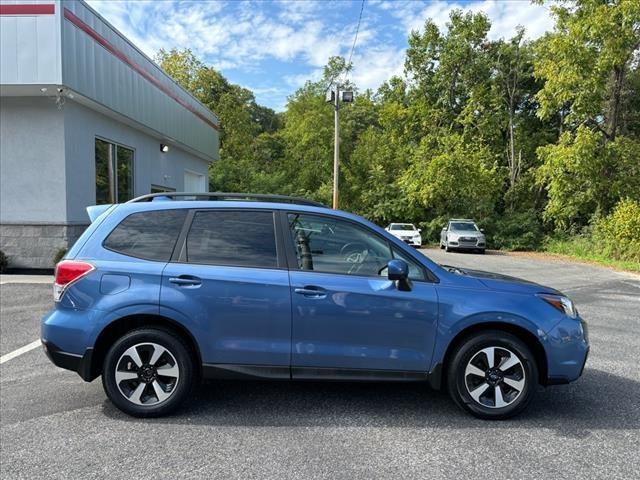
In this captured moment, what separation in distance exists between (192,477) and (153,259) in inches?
67.1

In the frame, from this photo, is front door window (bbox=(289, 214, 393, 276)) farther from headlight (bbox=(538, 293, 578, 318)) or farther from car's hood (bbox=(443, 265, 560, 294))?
headlight (bbox=(538, 293, 578, 318))

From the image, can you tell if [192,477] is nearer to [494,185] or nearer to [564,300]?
[564,300]

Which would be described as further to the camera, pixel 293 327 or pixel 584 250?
pixel 584 250

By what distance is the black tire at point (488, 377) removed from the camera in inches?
147

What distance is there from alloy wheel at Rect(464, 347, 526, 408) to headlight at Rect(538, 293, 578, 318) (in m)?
0.54

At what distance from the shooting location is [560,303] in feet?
12.7

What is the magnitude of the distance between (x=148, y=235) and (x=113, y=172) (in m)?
9.59

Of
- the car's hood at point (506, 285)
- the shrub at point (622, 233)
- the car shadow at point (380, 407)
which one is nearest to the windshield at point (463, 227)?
the shrub at point (622, 233)

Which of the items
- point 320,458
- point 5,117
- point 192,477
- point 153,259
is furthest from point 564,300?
point 5,117

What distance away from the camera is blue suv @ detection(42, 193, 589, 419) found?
12.2 ft

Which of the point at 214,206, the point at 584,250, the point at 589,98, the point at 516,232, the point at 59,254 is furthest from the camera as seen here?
the point at 516,232

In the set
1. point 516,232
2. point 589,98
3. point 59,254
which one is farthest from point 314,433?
point 516,232

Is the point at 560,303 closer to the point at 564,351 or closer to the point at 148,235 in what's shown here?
the point at 564,351

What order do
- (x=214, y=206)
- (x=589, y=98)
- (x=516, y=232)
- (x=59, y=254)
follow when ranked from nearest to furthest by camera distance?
(x=214, y=206) → (x=59, y=254) → (x=589, y=98) → (x=516, y=232)
